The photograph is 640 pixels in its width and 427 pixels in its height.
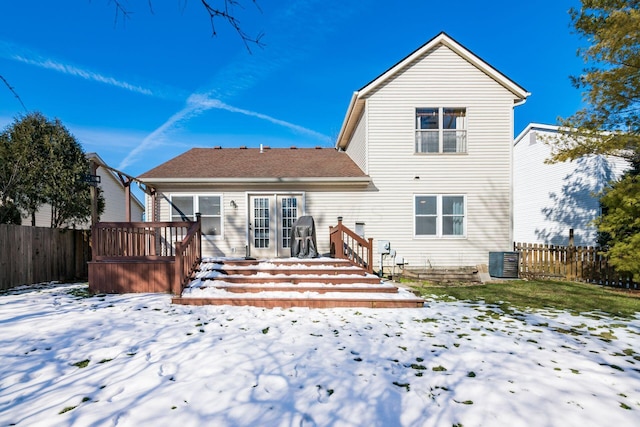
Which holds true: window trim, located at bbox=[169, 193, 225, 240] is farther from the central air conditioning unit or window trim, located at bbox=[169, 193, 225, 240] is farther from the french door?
the central air conditioning unit

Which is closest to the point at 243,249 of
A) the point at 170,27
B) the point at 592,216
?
the point at 170,27

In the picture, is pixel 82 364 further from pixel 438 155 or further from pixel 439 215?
pixel 438 155

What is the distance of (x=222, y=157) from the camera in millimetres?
11766

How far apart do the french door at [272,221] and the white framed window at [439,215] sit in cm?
399

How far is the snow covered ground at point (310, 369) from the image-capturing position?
2377mm

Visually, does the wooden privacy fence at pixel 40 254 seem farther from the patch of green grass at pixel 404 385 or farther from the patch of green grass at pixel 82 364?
the patch of green grass at pixel 404 385

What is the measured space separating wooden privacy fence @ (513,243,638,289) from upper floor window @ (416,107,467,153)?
4258mm

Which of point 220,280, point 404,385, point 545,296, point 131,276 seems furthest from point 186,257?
point 545,296

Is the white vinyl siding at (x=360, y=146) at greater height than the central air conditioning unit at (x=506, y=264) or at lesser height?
greater

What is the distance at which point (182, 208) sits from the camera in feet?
32.4

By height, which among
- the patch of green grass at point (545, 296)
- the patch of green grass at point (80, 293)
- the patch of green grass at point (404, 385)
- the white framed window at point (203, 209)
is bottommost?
the patch of green grass at point (545, 296)

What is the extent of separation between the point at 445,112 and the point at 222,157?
27.5 feet

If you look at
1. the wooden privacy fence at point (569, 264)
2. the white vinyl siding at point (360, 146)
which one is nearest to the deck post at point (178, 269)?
the white vinyl siding at point (360, 146)

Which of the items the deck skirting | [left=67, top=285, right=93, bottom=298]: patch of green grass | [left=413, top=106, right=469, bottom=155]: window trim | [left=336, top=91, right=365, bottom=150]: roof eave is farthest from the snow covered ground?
[left=336, top=91, right=365, bottom=150]: roof eave
